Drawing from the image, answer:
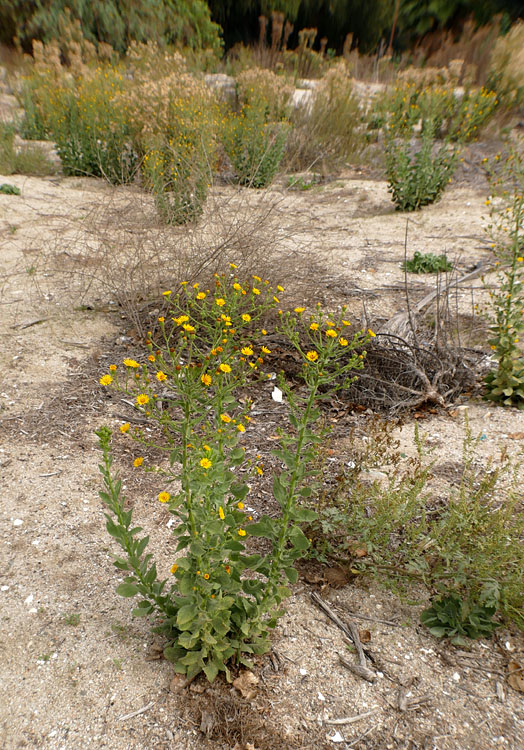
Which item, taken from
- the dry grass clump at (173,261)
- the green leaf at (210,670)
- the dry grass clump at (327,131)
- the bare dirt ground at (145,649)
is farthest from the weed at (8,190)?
the green leaf at (210,670)

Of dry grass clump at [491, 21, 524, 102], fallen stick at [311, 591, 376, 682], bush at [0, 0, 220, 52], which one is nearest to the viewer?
fallen stick at [311, 591, 376, 682]

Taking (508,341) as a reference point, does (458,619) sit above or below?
below

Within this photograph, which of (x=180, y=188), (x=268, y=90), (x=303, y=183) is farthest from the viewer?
(x=268, y=90)

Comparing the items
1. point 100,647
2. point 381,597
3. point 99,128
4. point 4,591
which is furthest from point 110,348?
point 99,128

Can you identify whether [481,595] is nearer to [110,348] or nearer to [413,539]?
[413,539]

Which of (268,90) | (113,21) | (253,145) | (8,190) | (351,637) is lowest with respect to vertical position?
(351,637)

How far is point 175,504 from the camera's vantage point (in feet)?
4.33

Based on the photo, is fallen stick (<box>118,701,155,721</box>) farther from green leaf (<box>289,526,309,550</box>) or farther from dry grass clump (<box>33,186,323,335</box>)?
dry grass clump (<box>33,186,323,335</box>)

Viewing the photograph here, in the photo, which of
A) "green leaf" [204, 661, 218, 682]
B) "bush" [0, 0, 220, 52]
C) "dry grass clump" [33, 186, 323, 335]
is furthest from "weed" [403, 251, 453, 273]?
"bush" [0, 0, 220, 52]

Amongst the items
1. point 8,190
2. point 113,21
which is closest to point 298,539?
point 8,190

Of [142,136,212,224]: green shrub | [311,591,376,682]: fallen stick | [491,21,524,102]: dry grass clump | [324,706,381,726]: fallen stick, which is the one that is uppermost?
[491,21,524,102]: dry grass clump

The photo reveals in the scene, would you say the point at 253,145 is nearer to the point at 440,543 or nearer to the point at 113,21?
the point at 440,543

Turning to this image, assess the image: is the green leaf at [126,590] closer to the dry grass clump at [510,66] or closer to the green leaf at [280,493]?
the green leaf at [280,493]

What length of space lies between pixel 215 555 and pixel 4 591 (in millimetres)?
1009
